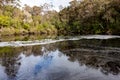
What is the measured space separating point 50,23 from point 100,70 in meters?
61.3

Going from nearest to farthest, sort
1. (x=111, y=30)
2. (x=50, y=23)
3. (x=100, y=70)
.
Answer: (x=100, y=70) → (x=111, y=30) → (x=50, y=23)

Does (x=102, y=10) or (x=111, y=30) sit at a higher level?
(x=102, y=10)

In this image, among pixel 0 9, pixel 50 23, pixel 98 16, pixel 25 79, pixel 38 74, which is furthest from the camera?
pixel 50 23

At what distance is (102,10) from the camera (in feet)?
188

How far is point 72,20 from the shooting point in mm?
73438

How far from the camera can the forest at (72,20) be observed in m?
54.8

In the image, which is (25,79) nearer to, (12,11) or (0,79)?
(0,79)

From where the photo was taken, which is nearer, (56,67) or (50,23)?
(56,67)

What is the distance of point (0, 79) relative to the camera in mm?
11703

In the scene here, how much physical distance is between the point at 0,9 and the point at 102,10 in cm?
3043

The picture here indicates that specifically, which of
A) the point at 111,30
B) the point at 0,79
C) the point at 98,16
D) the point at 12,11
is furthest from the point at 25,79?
the point at 12,11

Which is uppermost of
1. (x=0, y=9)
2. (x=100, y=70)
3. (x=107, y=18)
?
(x=0, y=9)

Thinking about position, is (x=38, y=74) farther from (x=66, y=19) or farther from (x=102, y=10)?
(x=66, y=19)

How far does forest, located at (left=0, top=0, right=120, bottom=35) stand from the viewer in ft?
180
